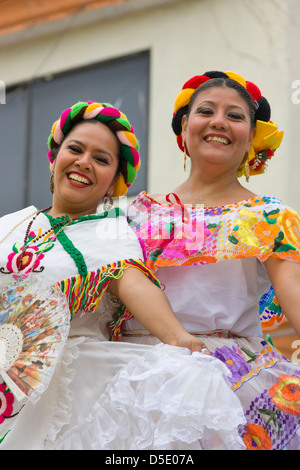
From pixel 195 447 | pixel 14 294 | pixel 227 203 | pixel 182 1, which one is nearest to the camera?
pixel 195 447

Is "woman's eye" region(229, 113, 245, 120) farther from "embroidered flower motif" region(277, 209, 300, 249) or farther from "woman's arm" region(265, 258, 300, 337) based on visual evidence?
"woman's arm" region(265, 258, 300, 337)

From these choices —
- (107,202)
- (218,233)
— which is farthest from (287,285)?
(107,202)

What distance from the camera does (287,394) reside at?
8.67ft

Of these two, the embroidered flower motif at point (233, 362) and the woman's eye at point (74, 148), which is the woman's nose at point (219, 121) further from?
the embroidered flower motif at point (233, 362)

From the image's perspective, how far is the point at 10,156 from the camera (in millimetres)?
6770

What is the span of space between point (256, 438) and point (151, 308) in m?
0.50

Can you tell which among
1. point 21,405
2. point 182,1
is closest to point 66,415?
point 21,405

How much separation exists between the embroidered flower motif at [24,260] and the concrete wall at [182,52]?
9.29 feet

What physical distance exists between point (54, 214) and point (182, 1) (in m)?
3.39

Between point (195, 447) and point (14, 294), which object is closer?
point (195, 447)

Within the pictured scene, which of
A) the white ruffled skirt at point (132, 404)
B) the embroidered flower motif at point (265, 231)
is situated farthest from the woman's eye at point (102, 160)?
the white ruffled skirt at point (132, 404)

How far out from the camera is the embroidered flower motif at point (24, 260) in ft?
9.21

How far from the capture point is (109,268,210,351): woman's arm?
8.48ft

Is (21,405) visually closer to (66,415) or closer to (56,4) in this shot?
(66,415)
